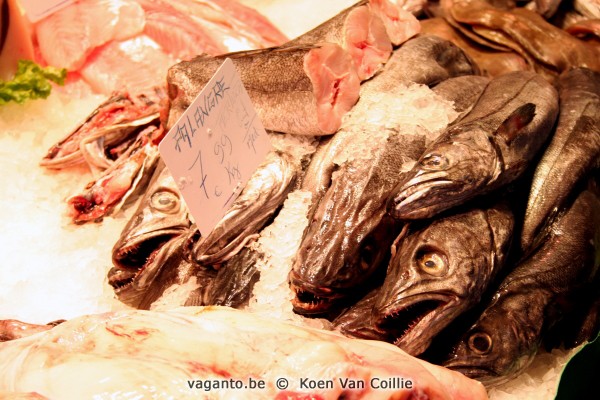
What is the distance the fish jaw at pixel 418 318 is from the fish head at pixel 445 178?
0.29 m

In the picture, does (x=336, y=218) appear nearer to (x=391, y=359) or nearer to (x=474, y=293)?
(x=474, y=293)

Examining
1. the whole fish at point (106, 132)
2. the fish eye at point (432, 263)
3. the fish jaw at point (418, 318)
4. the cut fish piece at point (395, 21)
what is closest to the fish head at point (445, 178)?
the fish eye at point (432, 263)

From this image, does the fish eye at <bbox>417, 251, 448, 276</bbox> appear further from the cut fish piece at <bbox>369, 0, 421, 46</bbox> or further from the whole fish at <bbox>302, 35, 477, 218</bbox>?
the cut fish piece at <bbox>369, 0, 421, 46</bbox>

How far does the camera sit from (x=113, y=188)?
2916 millimetres

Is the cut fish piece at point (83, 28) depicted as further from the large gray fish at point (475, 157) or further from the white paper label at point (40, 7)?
the large gray fish at point (475, 157)

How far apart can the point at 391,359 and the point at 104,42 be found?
110 inches

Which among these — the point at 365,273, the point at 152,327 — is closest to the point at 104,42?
the point at 365,273

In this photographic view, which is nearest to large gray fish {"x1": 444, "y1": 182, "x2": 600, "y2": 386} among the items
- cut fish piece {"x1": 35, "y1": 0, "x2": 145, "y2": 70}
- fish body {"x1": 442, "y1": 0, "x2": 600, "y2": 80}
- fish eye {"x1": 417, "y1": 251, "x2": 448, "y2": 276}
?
fish eye {"x1": 417, "y1": 251, "x2": 448, "y2": 276}

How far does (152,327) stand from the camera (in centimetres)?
151

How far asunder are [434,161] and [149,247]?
3.73 ft

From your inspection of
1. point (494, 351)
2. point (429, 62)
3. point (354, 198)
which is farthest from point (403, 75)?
point (494, 351)

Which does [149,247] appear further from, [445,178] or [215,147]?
[445,178]

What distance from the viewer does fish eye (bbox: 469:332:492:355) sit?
74.5 inches

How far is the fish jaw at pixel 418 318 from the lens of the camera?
1.84 m
